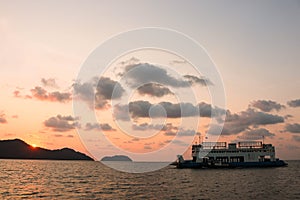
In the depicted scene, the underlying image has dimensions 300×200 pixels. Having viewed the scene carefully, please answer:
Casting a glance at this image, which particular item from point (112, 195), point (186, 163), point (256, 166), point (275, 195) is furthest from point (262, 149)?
point (112, 195)

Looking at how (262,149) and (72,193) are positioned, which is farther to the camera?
(262,149)

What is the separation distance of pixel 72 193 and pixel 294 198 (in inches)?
1756

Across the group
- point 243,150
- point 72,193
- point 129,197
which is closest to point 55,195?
point 72,193

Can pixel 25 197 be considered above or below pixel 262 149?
below

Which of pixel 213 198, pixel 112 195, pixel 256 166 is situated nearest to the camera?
pixel 213 198

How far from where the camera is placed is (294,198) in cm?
6100

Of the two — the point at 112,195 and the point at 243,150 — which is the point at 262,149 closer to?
the point at 243,150

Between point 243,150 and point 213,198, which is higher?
point 243,150

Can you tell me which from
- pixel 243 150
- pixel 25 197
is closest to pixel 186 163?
pixel 243 150

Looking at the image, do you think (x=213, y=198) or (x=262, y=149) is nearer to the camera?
(x=213, y=198)

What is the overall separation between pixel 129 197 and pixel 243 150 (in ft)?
379

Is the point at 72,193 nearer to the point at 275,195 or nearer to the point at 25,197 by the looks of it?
the point at 25,197

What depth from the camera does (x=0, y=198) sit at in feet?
199

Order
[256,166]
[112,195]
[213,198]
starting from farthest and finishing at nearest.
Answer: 1. [256,166]
2. [112,195]
3. [213,198]
